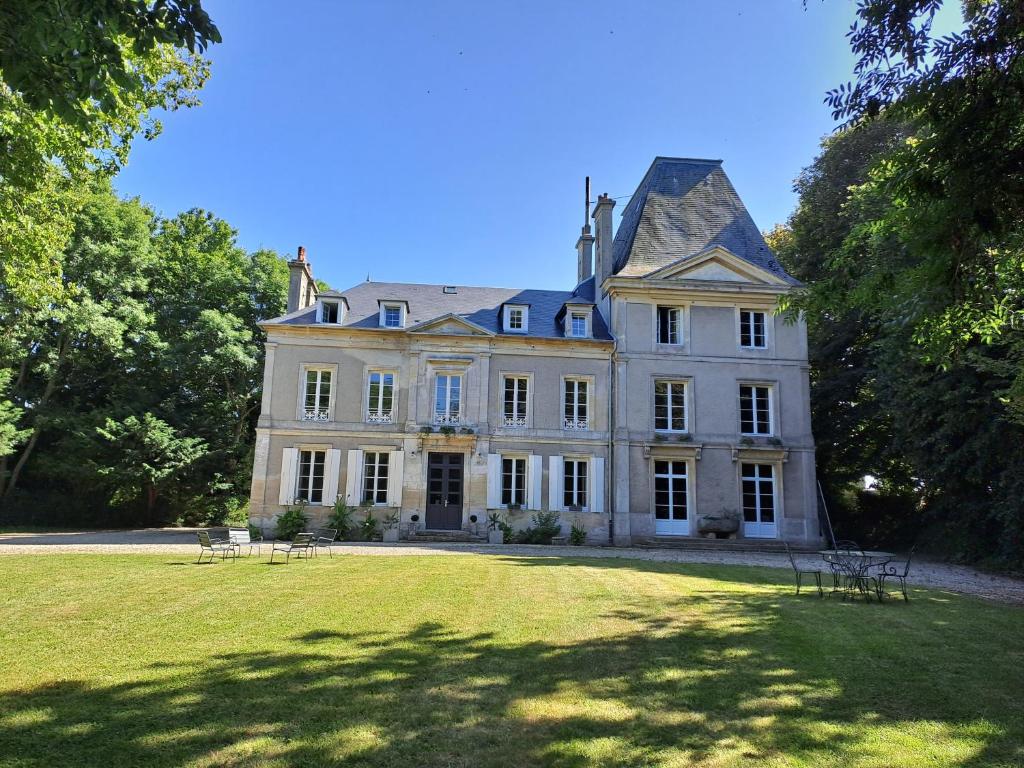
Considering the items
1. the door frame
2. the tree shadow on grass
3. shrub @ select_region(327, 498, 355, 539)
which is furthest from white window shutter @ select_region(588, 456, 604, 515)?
the tree shadow on grass

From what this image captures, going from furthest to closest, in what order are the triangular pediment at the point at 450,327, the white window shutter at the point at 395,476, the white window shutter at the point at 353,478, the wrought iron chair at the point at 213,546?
the triangular pediment at the point at 450,327, the white window shutter at the point at 395,476, the white window shutter at the point at 353,478, the wrought iron chair at the point at 213,546

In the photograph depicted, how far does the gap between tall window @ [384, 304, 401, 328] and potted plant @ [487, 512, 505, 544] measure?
647 centimetres

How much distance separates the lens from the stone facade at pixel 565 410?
61.9ft

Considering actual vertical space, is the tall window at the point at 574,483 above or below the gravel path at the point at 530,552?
above

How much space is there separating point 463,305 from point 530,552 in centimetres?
900

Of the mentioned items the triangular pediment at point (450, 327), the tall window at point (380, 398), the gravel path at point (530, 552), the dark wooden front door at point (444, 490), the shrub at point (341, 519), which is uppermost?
the triangular pediment at point (450, 327)

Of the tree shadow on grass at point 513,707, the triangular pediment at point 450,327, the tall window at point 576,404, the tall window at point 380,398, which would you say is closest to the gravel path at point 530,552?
the tall window at point 576,404

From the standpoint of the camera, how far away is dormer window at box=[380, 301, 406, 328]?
65.1 feet

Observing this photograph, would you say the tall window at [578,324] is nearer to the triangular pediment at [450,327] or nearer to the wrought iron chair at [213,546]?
the triangular pediment at [450,327]

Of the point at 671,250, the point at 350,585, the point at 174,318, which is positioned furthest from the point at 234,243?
the point at 350,585

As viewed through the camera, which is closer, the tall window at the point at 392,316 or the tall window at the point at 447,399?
the tall window at the point at 447,399

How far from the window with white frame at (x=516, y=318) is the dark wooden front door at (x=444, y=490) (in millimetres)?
4334

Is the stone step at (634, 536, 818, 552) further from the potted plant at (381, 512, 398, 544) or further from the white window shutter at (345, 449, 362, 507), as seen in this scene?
the white window shutter at (345, 449, 362, 507)

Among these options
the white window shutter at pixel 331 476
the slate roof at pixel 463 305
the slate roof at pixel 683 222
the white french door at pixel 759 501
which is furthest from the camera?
the slate roof at pixel 683 222
